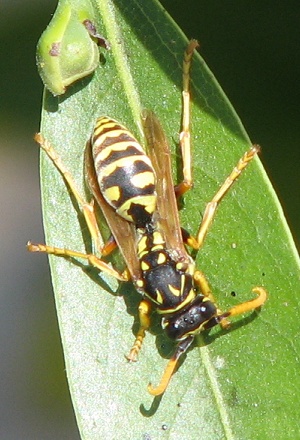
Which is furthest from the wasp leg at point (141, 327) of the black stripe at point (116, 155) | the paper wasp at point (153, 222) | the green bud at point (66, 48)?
the green bud at point (66, 48)

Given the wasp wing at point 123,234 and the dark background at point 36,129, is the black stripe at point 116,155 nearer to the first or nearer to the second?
the wasp wing at point 123,234

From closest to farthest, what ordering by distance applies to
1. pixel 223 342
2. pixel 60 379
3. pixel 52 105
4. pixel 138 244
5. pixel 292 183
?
pixel 52 105 < pixel 223 342 < pixel 138 244 < pixel 292 183 < pixel 60 379

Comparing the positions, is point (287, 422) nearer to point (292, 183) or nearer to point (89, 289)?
point (89, 289)

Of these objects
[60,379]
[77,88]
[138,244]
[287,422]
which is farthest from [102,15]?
[60,379]

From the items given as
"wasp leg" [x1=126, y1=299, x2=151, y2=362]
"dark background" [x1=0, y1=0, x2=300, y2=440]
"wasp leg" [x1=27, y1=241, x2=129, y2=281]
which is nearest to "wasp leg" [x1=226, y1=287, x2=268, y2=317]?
"wasp leg" [x1=126, y1=299, x2=151, y2=362]

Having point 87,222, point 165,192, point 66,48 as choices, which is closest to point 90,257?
point 87,222

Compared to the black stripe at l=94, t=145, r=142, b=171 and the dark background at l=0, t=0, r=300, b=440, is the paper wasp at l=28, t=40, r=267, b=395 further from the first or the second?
the dark background at l=0, t=0, r=300, b=440
